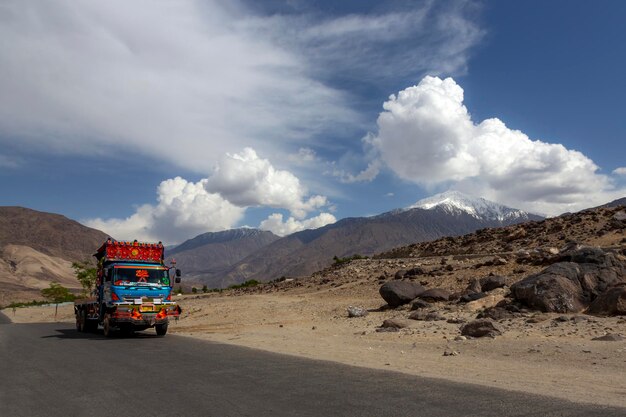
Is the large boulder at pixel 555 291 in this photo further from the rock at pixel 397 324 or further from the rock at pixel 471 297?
the rock at pixel 397 324

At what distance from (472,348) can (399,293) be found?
1111 centimetres

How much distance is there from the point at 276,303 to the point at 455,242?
31.1 metres

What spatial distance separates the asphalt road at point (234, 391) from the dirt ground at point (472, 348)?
1.10m

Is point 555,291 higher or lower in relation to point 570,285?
lower

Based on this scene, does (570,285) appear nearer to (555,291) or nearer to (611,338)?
(555,291)

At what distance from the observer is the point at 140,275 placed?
2216cm

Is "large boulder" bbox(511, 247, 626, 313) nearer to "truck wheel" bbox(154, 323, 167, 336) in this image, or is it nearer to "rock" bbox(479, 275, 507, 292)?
"rock" bbox(479, 275, 507, 292)

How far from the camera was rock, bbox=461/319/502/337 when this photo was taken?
16.1 metres

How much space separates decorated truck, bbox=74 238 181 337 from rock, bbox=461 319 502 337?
12164mm

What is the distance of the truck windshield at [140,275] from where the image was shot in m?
21.8

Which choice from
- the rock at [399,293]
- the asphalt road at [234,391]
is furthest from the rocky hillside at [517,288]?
the asphalt road at [234,391]

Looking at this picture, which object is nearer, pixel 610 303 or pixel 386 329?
pixel 610 303

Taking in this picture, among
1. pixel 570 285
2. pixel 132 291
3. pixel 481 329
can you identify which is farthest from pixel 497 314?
pixel 132 291

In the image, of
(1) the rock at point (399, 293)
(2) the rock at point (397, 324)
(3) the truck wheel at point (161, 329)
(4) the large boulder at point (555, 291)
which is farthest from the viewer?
(1) the rock at point (399, 293)
